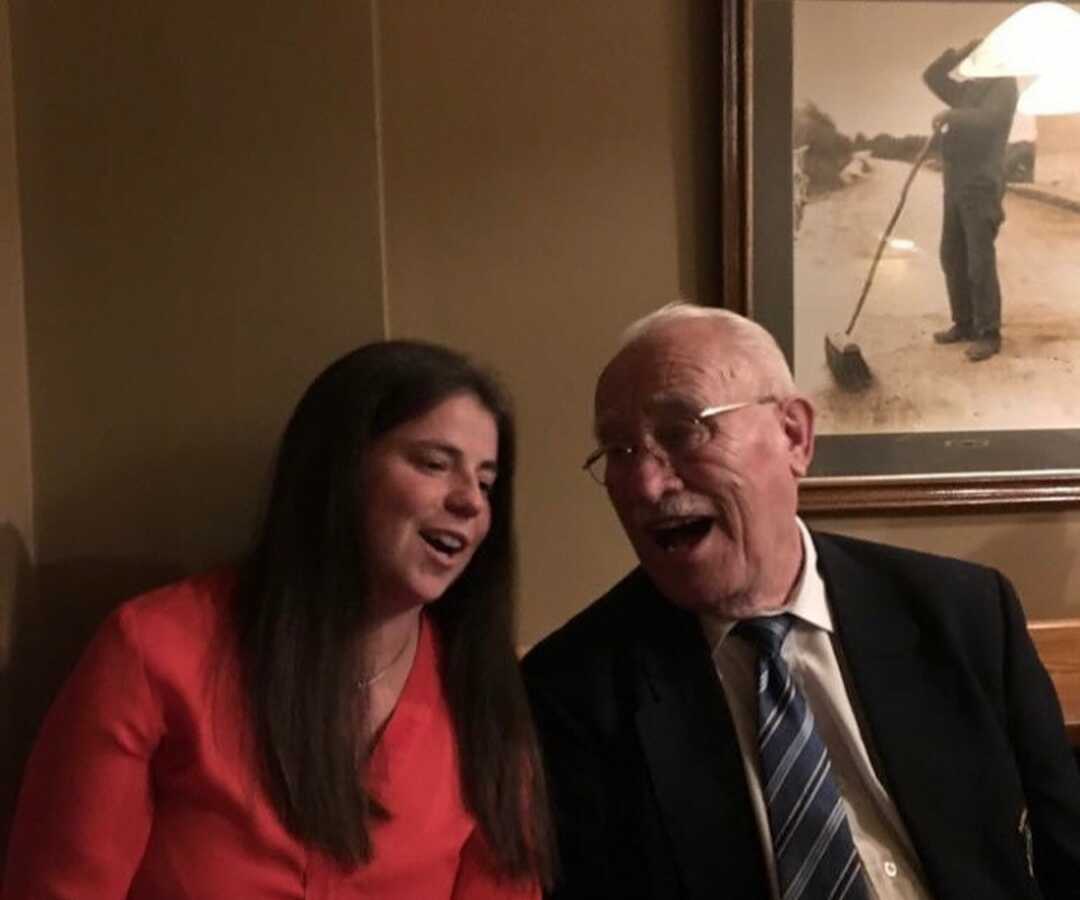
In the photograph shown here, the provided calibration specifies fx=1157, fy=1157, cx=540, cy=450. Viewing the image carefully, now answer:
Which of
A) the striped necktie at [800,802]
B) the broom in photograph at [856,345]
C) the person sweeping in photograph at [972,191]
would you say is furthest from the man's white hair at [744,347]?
the person sweeping in photograph at [972,191]

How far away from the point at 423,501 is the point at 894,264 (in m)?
1.03

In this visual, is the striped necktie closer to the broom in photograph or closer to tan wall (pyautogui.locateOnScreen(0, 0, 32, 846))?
the broom in photograph

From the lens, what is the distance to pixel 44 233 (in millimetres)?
1628

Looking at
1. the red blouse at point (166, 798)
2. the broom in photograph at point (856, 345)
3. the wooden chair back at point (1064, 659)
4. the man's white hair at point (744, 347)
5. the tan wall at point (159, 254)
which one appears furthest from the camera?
the broom in photograph at point (856, 345)

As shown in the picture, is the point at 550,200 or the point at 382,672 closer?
the point at 382,672

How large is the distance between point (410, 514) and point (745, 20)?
3.47 ft

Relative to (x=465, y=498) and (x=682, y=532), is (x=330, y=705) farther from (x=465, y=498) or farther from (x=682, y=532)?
(x=682, y=532)

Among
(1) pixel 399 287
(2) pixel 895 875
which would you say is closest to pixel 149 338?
(1) pixel 399 287

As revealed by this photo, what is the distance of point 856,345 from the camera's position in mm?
1974

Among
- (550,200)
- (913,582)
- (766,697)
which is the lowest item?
(766,697)

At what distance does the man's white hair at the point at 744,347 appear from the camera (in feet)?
4.91

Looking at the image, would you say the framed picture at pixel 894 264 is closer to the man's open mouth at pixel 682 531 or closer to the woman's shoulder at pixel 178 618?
the man's open mouth at pixel 682 531

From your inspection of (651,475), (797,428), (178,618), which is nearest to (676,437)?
(651,475)

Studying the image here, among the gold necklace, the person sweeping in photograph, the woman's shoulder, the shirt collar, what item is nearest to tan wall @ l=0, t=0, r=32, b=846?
the woman's shoulder
